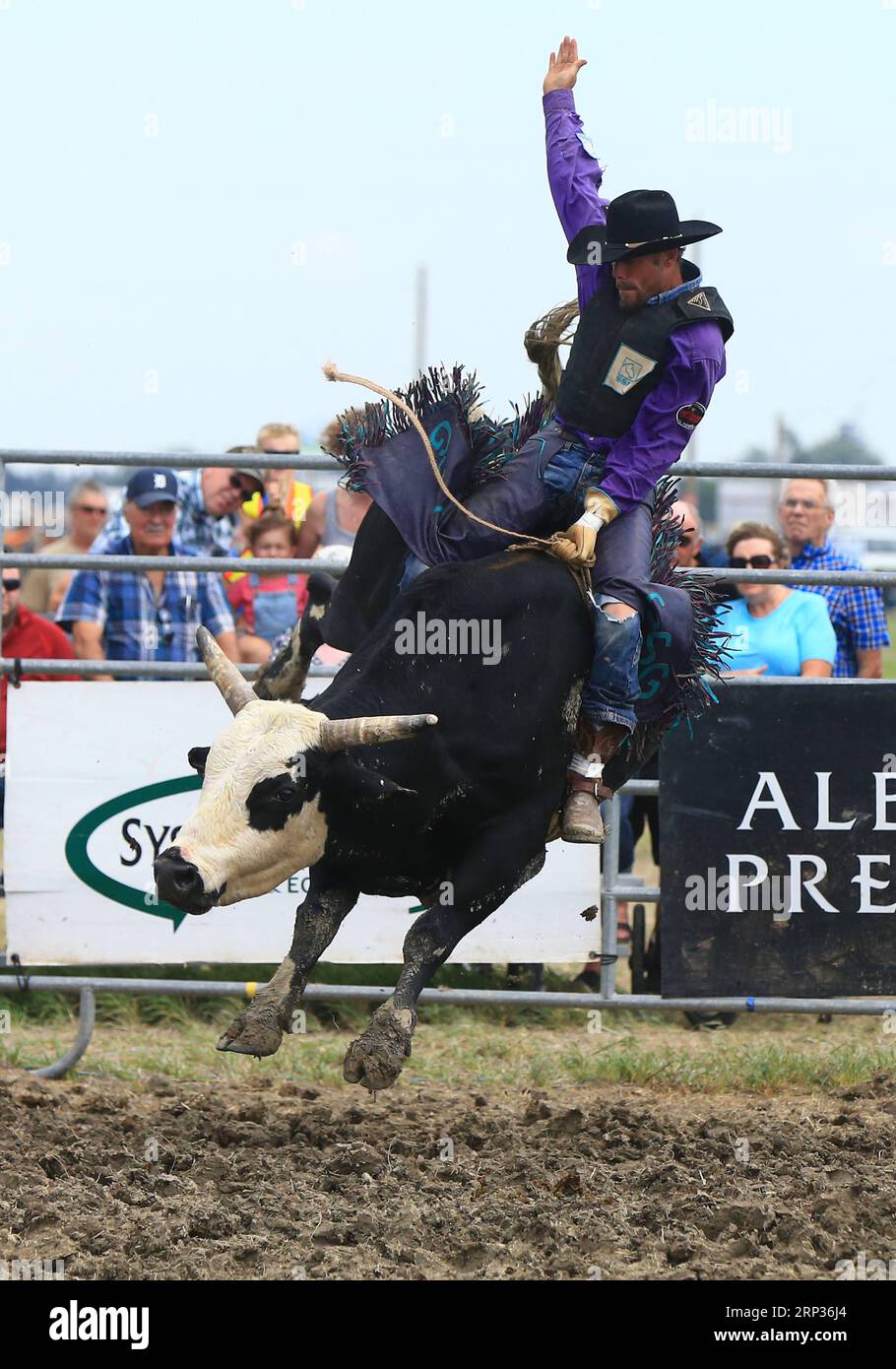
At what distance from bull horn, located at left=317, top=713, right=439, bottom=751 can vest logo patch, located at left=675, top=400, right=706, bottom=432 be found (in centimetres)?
123

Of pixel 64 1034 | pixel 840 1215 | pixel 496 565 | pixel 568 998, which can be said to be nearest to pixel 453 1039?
pixel 568 998

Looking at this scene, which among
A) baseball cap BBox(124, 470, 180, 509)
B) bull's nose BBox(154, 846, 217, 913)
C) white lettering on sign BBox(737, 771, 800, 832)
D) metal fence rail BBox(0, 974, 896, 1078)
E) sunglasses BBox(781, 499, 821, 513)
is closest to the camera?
bull's nose BBox(154, 846, 217, 913)

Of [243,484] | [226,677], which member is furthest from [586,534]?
[243,484]

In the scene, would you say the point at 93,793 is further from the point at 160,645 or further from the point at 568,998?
the point at 568,998

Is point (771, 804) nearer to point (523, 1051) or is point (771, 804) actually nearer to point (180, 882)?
point (523, 1051)

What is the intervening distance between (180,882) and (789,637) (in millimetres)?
4188

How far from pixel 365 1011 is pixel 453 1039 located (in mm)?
452

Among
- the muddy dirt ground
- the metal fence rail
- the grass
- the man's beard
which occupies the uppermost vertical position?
the man's beard

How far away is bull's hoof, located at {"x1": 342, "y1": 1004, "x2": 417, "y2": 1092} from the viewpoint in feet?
15.8

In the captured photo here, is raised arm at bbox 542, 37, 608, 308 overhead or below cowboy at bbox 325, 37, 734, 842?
overhead

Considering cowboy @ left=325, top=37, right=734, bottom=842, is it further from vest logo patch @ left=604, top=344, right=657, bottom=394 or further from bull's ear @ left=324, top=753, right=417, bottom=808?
bull's ear @ left=324, top=753, right=417, bottom=808

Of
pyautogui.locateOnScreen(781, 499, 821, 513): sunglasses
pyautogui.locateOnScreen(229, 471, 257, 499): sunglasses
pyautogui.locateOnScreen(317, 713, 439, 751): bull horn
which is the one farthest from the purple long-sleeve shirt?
pyautogui.locateOnScreen(229, 471, 257, 499): sunglasses

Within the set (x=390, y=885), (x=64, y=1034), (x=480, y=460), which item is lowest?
(x=64, y=1034)

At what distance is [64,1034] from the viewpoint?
830cm
